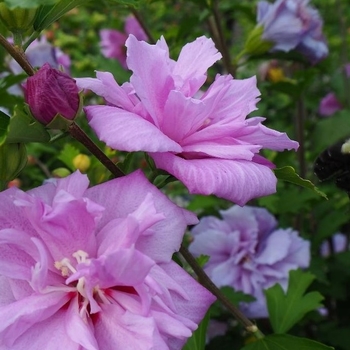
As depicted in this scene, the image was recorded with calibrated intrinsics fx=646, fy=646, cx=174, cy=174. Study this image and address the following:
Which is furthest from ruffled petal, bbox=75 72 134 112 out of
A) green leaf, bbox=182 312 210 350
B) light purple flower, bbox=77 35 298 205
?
green leaf, bbox=182 312 210 350

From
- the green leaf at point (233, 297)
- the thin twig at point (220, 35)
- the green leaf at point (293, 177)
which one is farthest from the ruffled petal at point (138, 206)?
the thin twig at point (220, 35)

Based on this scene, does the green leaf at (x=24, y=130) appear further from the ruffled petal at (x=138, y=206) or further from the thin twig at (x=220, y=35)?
the thin twig at (x=220, y=35)

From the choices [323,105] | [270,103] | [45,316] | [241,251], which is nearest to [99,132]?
[45,316]

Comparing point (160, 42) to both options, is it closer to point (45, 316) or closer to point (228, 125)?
point (228, 125)

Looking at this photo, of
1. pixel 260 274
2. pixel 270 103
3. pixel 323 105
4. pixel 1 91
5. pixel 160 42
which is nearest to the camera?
pixel 160 42

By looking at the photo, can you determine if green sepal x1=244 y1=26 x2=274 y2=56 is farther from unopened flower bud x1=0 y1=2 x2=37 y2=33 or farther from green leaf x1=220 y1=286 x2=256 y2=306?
unopened flower bud x1=0 y1=2 x2=37 y2=33

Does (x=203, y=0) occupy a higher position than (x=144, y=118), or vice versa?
(x=144, y=118)

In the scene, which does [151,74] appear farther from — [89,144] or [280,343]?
[280,343]
